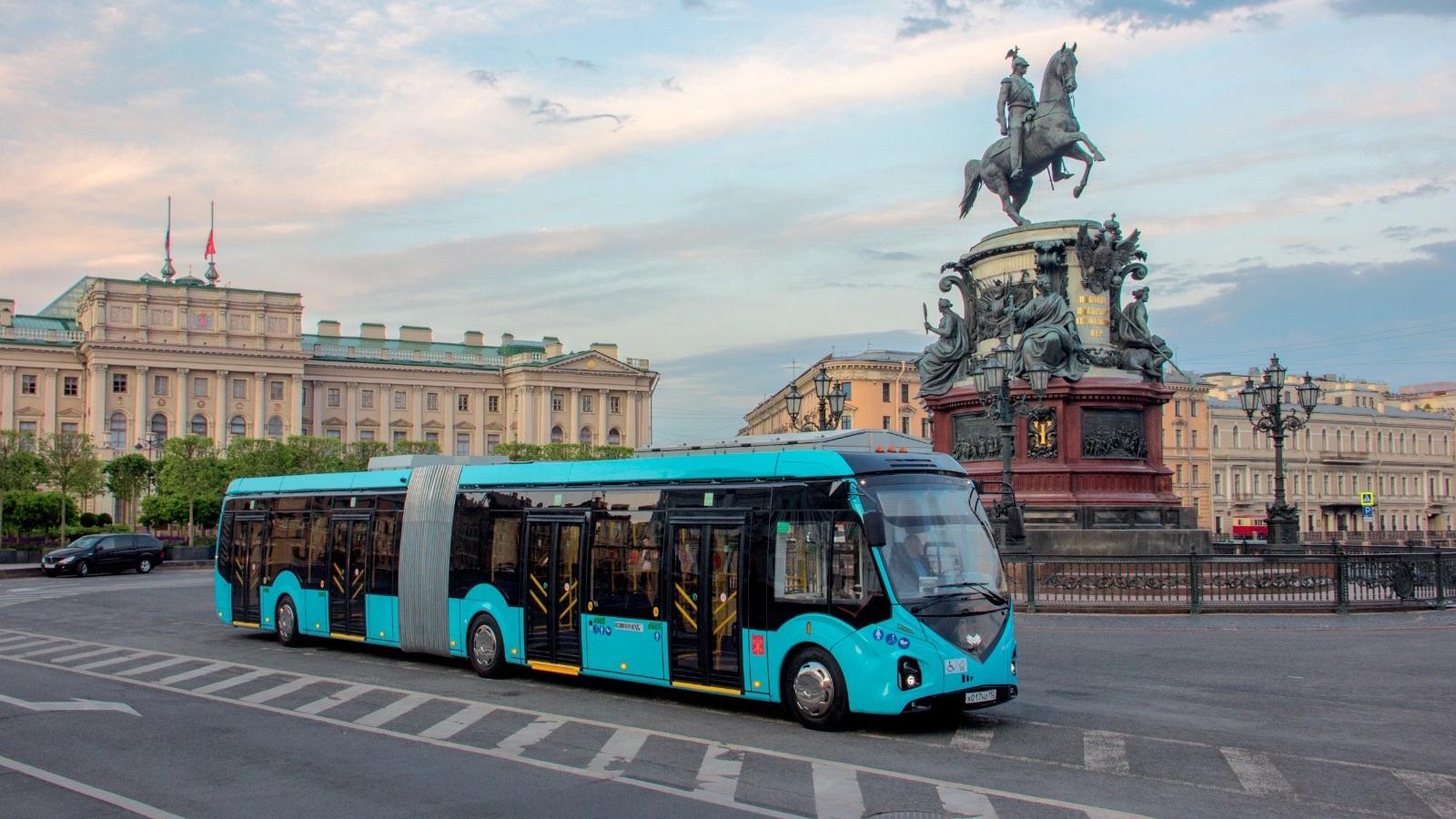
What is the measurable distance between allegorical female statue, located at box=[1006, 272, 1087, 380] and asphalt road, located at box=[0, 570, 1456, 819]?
476 inches

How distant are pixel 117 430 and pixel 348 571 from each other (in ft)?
339

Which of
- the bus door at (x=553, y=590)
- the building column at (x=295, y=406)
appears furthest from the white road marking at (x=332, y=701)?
the building column at (x=295, y=406)

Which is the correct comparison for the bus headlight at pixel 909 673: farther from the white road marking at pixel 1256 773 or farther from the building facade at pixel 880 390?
the building facade at pixel 880 390

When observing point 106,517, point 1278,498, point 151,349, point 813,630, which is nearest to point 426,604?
point 813,630

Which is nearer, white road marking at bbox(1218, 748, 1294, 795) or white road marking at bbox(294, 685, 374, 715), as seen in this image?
white road marking at bbox(1218, 748, 1294, 795)

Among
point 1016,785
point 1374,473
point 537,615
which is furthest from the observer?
point 1374,473

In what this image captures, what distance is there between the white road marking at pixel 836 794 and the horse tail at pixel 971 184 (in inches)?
1115

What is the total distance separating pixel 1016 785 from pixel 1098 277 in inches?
976

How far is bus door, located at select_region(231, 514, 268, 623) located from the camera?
23.0 m

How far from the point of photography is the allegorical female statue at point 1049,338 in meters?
31.2

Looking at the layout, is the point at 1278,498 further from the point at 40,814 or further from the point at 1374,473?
the point at 1374,473

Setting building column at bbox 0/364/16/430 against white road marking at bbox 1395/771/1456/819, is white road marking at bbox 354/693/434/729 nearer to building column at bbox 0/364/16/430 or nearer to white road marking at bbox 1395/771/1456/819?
white road marking at bbox 1395/771/1456/819

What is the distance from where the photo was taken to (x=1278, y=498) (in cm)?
3738

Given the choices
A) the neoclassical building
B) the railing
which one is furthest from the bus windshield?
the neoclassical building
